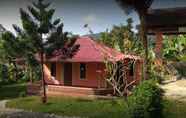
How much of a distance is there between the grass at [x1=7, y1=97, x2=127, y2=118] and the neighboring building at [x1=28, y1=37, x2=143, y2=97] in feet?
12.6

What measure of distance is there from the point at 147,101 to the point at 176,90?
869 centimetres

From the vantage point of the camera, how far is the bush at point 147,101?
1295cm

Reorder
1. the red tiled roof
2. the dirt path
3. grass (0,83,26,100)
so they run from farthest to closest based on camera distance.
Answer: grass (0,83,26,100) → the red tiled roof → the dirt path

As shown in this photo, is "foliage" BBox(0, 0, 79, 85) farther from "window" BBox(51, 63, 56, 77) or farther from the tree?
"window" BBox(51, 63, 56, 77)

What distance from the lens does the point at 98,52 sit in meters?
25.2

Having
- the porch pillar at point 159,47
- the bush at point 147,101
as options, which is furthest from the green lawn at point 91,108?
the porch pillar at point 159,47

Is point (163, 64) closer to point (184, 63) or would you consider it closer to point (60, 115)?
point (184, 63)

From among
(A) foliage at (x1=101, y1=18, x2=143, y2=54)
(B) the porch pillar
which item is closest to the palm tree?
(B) the porch pillar

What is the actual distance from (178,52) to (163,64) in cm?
441

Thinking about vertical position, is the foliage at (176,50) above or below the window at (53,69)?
above

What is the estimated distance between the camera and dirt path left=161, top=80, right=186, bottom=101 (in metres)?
19.6

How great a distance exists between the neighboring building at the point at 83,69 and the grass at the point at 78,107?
3843 mm

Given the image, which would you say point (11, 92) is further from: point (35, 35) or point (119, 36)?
Answer: point (119, 36)

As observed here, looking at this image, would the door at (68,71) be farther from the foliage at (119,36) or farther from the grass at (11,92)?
the foliage at (119,36)
